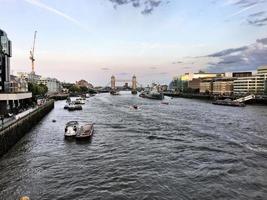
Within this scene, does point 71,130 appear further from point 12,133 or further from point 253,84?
point 253,84

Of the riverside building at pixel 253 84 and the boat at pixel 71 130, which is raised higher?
the riverside building at pixel 253 84

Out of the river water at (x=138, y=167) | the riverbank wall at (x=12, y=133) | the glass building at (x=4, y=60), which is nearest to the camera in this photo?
the river water at (x=138, y=167)

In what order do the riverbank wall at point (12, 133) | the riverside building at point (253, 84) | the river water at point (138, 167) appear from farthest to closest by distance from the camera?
the riverside building at point (253, 84) < the riverbank wall at point (12, 133) < the river water at point (138, 167)

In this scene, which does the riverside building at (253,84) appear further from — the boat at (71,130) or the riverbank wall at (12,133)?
the riverbank wall at (12,133)

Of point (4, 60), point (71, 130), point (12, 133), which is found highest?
point (4, 60)

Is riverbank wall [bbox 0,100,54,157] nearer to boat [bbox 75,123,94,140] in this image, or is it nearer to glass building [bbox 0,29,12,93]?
boat [bbox 75,123,94,140]

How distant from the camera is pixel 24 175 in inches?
987

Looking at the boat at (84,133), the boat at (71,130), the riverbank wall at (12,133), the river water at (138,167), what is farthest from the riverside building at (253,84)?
the riverbank wall at (12,133)

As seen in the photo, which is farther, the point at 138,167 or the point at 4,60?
the point at 4,60

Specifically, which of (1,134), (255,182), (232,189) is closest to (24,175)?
(1,134)

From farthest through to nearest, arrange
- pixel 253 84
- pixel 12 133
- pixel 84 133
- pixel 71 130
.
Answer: pixel 253 84
pixel 71 130
pixel 84 133
pixel 12 133

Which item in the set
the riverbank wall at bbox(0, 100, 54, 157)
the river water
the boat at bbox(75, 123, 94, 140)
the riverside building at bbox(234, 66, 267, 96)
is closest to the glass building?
the riverbank wall at bbox(0, 100, 54, 157)

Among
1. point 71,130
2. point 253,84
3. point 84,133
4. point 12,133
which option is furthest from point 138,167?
point 253,84

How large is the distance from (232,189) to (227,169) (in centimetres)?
478
